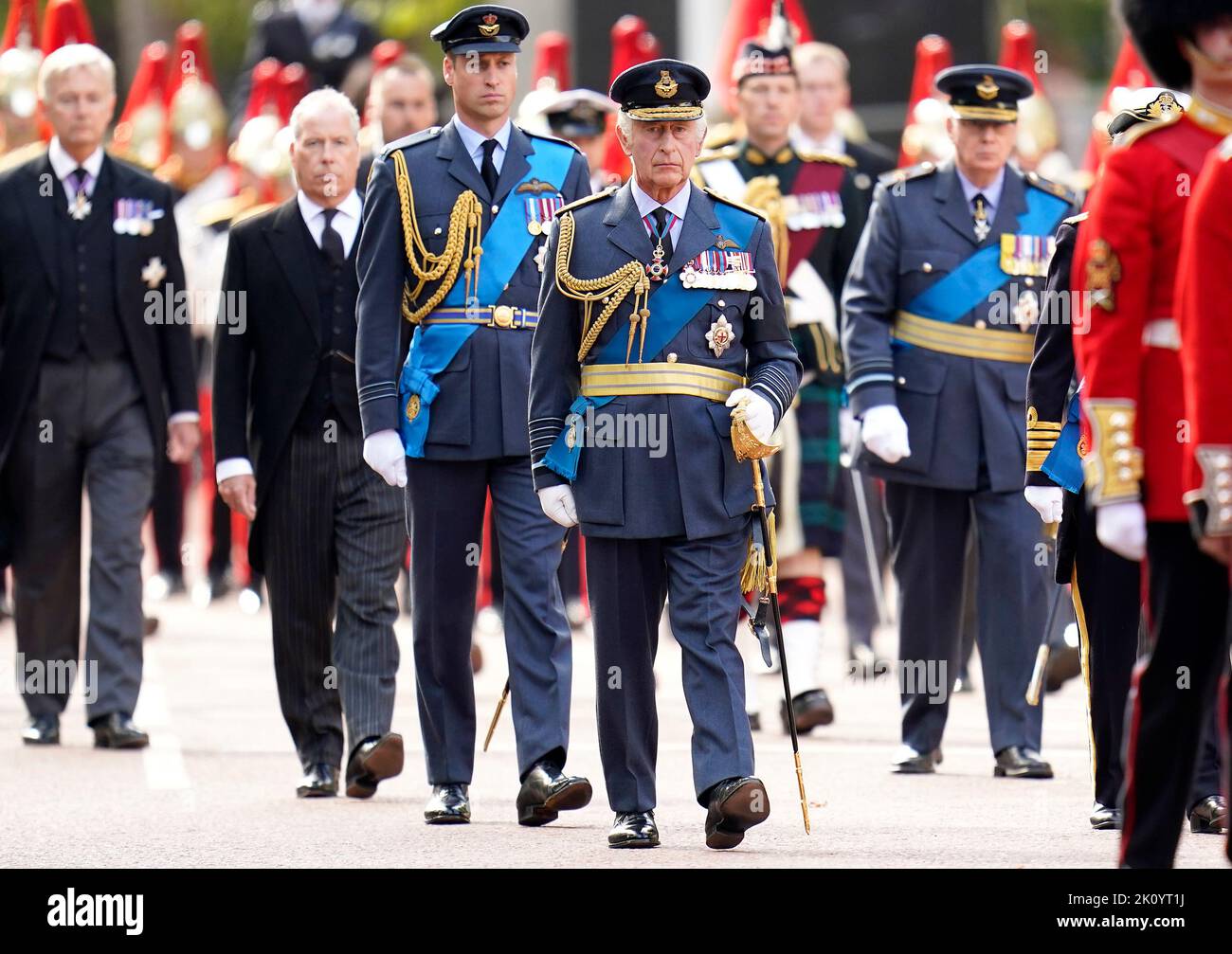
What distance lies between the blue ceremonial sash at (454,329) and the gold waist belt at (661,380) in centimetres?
77

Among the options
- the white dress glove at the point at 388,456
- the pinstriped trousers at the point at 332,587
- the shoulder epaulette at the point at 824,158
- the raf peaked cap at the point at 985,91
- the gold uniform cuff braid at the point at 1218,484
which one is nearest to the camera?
the gold uniform cuff braid at the point at 1218,484

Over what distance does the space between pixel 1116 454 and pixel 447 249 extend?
2.95 meters

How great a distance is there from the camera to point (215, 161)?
59.9 ft

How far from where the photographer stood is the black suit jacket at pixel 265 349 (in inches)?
378

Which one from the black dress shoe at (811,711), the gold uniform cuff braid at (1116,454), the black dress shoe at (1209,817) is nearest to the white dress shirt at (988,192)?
the black dress shoe at (811,711)

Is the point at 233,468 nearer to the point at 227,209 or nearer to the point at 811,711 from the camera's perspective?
the point at 811,711

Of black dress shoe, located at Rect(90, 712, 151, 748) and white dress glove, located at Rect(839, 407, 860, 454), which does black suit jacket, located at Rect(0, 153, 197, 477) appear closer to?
black dress shoe, located at Rect(90, 712, 151, 748)

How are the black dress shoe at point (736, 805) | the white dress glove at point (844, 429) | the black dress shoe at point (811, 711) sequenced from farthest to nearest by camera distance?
the white dress glove at point (844, 429), the black dress shoe at point (811, 711), the black dress shoe at point (736, 805)

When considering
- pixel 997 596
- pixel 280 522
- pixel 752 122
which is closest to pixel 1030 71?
pixel 752 122

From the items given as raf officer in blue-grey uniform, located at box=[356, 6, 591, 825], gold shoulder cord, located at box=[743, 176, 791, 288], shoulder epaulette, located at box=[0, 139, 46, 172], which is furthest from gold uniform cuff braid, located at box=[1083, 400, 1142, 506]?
shoulder epaulette, located at box=[0, 139, 46, 172]

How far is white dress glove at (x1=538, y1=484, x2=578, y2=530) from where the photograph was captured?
828cm

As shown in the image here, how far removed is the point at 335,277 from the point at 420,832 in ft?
6.42

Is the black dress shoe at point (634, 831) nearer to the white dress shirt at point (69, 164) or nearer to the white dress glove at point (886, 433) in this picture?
the white dress glove at point (886, 433)

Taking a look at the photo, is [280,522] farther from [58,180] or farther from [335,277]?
[58,180]
